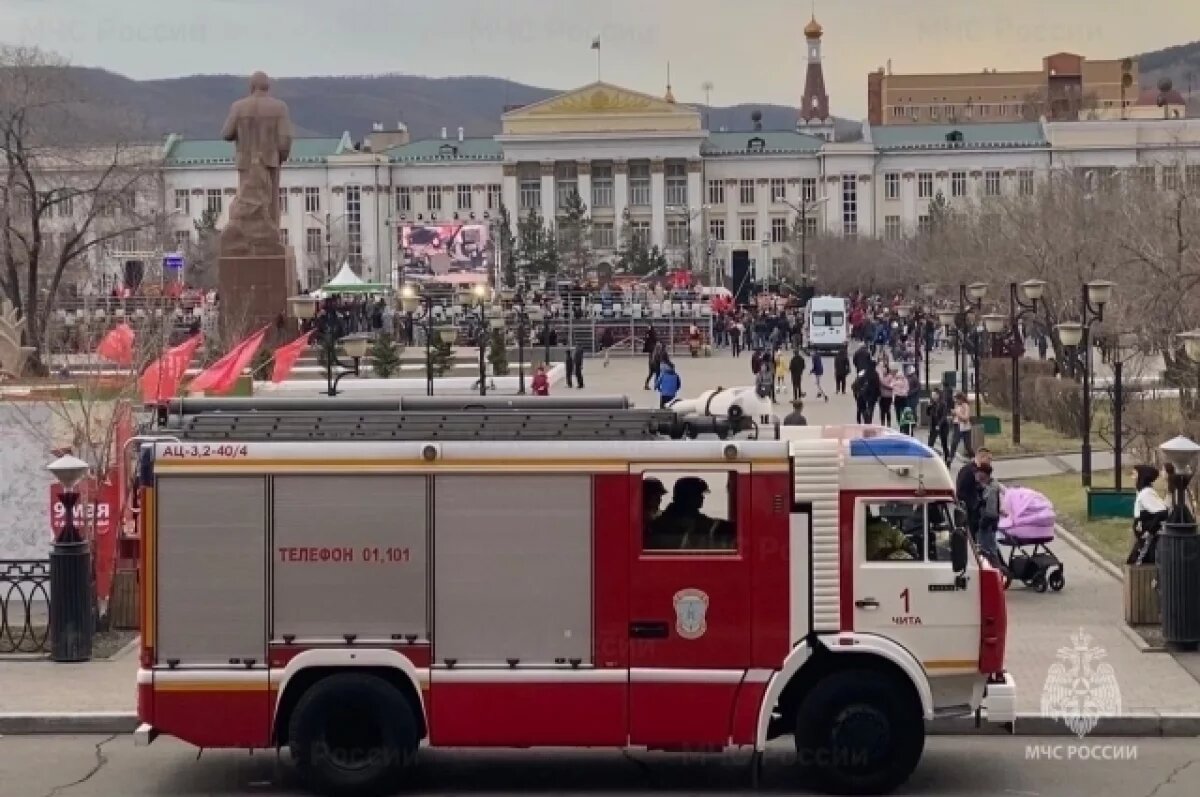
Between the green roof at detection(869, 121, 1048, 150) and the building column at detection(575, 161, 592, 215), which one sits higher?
the green roof at detection(869, 121, 1048, 150)

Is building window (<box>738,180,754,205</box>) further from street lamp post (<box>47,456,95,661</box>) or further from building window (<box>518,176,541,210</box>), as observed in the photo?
street lamp post (<box>47,456,95,661</box>)

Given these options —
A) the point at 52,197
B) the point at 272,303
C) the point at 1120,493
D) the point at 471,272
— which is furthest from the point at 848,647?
the point at 471,272

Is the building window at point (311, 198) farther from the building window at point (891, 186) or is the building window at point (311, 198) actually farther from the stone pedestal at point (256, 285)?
the stone pedestal at point (256, 285)

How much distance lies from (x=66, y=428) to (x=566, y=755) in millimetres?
8949

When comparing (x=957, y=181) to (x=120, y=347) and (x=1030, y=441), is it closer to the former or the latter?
(x=1030, y=441)

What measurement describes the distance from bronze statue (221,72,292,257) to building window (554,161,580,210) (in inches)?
3670

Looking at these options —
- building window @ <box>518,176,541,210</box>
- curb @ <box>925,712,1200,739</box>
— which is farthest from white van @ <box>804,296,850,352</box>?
building window @ <box>518,176,541,210</box>

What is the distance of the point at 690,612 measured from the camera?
1304 cm

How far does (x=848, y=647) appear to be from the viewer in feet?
42.7

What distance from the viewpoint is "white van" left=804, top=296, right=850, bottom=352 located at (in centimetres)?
→ 7231

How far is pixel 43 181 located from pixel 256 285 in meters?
25.0

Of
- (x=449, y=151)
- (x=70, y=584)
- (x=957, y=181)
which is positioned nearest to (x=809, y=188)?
(x=957, y=181)

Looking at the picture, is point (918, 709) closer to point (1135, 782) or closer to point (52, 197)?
point (1135, 782)

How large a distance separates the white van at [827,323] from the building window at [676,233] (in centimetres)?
6990
